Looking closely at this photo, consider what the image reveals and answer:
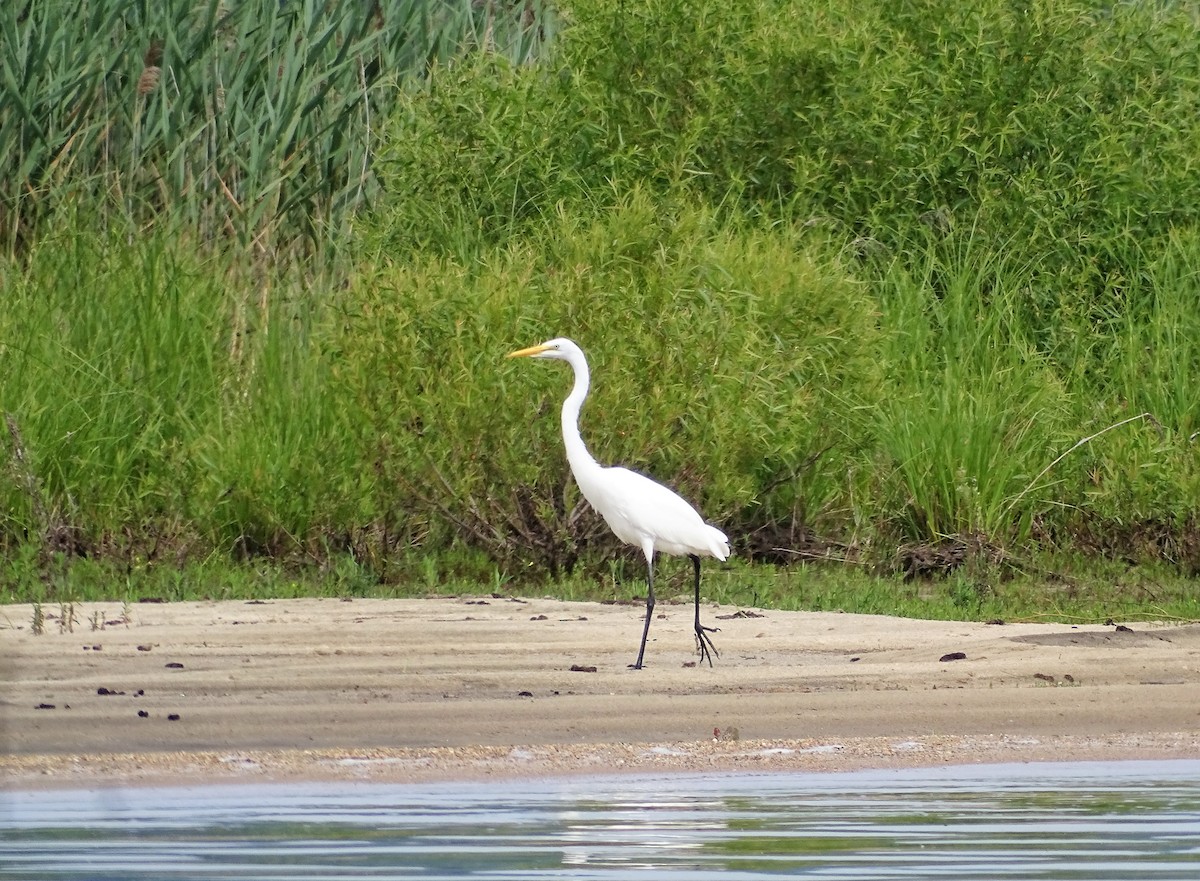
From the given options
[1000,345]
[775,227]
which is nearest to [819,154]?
[775,227]

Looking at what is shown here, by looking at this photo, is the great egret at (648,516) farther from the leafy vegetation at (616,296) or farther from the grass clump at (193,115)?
the grass clump at (193,115)

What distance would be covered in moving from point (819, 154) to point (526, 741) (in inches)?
282

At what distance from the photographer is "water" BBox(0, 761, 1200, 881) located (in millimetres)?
5141

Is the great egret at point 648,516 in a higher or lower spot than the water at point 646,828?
higher

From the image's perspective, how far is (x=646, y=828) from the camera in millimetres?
5723

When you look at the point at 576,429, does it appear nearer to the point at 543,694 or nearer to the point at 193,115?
the point at 543,694

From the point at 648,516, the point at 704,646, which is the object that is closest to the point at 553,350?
the point at 648,516

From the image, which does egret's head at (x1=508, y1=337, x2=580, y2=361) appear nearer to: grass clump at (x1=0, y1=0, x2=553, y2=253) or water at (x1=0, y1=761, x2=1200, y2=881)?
water at (x1=0, y1=761, x2=1200, y2=881)

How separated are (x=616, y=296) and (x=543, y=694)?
398 centimetres

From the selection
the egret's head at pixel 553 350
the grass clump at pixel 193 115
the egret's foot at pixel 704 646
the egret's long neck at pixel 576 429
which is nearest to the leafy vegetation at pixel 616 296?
the grass clump at pixel 193 115

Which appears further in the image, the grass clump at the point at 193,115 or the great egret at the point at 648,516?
the grass clump at the point at 193,115

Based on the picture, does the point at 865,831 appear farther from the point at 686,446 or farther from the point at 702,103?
the point at 702,103

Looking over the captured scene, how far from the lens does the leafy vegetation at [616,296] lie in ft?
36.6

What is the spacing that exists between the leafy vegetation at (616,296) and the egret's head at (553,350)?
38.7 inches
